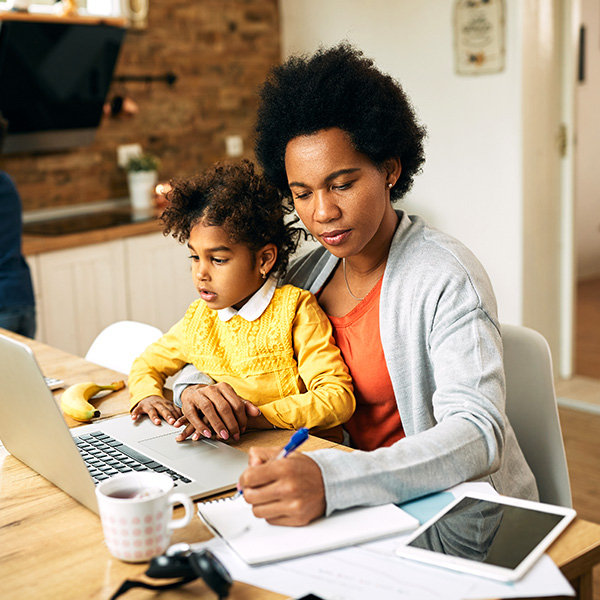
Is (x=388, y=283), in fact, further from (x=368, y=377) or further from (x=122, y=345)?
(x=122, y=345)

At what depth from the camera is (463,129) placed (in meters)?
3.69

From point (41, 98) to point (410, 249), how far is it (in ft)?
9.01

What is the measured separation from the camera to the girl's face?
4.60ft

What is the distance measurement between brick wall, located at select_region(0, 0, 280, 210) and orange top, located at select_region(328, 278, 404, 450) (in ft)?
9.15

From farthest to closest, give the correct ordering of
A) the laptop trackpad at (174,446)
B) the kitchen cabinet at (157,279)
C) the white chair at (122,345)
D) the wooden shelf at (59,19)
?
the kitchen cabinet at (157,279), the wooden shelf at (59,19), the white chair at (122,345), the laptop trackpad at (174,446)

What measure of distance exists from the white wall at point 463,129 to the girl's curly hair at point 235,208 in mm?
2277

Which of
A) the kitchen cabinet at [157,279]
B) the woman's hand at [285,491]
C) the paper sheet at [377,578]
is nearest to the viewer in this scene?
the paper sheet at [377,578]

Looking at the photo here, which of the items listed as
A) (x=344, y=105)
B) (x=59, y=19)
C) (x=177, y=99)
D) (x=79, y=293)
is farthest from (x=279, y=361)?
(x=177, y=99)

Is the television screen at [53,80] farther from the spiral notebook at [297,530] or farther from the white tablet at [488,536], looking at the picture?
the white tablet at [488,536]

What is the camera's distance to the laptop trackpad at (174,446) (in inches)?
48.2

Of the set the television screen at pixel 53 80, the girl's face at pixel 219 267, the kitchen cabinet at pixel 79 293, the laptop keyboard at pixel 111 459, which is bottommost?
the kitchen cabinet at pixel 79 293

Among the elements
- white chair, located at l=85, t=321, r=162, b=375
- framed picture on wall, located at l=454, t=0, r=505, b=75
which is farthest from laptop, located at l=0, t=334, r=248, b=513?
framed picture on wall, located at l=454, t=0, r=505, b=75

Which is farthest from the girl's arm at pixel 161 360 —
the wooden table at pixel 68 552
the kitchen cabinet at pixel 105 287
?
the kitchen cabinet at pixel 105 287

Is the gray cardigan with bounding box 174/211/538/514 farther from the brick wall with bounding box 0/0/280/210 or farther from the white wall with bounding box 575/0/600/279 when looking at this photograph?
the white wall with bounding box 575/0/600/279
